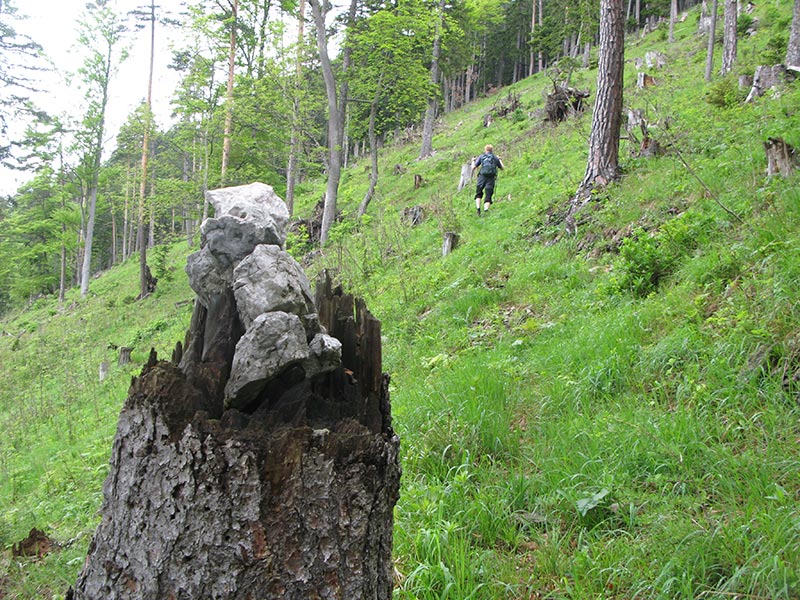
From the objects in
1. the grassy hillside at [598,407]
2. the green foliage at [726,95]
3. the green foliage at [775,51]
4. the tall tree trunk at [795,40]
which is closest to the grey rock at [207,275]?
the grassy hillside at [598,407]

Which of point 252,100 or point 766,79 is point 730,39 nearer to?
point 766,79

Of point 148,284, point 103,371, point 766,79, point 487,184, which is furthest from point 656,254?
point 148,284

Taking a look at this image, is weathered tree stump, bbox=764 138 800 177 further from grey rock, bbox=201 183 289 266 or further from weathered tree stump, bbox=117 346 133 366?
weathered tree stump, bbox=117 346 133 366

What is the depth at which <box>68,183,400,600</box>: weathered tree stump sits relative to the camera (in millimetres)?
1429

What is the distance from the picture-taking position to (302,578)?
1.43 meters

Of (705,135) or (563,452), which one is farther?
(705,135)

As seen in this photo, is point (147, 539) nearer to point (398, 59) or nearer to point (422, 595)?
point (422, 595)

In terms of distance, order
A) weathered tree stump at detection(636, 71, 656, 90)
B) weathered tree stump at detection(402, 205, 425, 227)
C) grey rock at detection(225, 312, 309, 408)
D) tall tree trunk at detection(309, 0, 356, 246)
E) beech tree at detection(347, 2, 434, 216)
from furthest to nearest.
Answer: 1. weathered tree stump at detection(636, 71, 656, 90)
2. beech tree at detection(347, 2, 434, 216)
3. tall tree trunk at detection(309, 0, 356, 246)
4. weathered tree stump at detection(402, 205, 425, 227)
5. grey rock at detection(225, 312, 309, 408)

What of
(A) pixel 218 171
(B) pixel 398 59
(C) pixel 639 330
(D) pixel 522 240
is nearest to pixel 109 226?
Answer: (A) pixel 218 171

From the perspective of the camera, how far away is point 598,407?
12.0 feet

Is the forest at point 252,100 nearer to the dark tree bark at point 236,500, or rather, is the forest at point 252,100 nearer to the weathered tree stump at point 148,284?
the weathered tree stump at point 148,284

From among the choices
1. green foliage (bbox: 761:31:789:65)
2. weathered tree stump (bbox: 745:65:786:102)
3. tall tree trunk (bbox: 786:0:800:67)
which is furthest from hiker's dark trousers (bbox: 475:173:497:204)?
green foliage (bbox: 761:31:789:65)

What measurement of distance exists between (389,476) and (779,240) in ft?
14.2

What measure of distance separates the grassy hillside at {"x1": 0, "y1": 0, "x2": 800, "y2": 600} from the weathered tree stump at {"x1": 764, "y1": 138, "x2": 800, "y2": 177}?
237 millimetres
